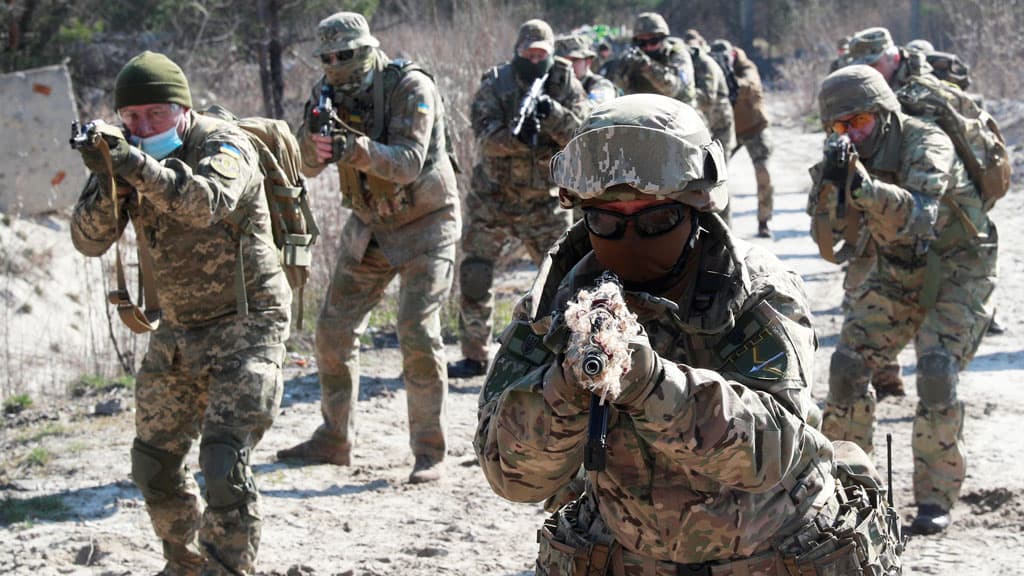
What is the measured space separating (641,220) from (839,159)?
8.64ft

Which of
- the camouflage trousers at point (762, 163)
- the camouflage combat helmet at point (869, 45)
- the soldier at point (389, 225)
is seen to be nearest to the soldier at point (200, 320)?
the soldier at point (389, 225)

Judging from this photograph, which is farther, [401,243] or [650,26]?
[650,26]

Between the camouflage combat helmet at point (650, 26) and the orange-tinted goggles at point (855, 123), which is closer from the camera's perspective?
the orange-tinted goggles at point (855, 123)

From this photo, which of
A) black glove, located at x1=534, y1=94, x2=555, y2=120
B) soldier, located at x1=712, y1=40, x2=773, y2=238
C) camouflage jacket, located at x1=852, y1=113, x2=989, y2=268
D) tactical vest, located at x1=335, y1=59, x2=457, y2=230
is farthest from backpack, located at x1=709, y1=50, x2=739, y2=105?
camouflage jacket, located at x1=852, y1=113, x2=989, y2=268

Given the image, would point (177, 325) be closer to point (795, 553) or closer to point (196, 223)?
point (196, 223)

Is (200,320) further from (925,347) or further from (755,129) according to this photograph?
(755,129)

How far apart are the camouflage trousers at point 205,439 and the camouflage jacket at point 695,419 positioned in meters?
2.05

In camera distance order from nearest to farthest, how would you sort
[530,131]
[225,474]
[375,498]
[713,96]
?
[225,474] → [375,498] → [530,131] → [713,96]

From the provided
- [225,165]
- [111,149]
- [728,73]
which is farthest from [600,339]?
[728,73]

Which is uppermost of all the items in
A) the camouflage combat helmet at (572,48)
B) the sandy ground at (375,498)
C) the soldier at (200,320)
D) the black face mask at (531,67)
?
the camouflage combat helmet at (572,48)

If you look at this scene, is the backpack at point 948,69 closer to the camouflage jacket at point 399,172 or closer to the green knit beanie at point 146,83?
the camouflage jacket at point 399,172

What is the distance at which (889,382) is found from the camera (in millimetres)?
7781

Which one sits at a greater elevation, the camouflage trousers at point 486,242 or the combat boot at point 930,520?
the camouflage trousers at point 486,242

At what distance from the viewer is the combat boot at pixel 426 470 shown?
645 centimetres
